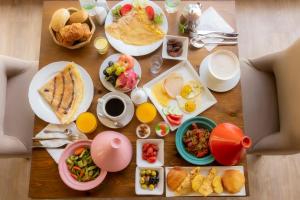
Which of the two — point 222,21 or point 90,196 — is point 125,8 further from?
point 90,196

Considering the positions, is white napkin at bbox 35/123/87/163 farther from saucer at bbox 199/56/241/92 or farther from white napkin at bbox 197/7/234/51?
white napkin at bbox 197/7/234/51

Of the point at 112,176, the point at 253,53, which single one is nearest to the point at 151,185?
the point at 112,176

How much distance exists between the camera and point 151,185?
45.5 inches

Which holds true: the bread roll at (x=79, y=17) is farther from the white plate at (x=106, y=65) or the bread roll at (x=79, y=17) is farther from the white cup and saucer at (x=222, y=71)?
the white cup and saucer at (x=222, y=71)

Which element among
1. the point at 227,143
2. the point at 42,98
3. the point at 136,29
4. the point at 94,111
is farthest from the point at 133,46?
the point at 227,143

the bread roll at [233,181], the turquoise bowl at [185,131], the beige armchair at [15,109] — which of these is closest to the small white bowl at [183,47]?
the turquoise bowl at [185,131]

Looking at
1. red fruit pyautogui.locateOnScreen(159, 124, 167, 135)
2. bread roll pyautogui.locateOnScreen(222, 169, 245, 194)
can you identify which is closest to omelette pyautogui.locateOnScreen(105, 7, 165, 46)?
red fruit pyautogui.locateOnScreen(159, 124, 167, 135)

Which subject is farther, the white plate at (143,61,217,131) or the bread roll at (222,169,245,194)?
the white plate at (143,61,217,131)

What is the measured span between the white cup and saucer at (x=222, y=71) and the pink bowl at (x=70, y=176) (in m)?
0.51

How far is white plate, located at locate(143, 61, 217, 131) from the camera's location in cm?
124

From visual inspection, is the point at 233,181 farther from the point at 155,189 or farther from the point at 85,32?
the point at 85,32

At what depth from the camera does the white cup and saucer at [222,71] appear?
4.04 ft

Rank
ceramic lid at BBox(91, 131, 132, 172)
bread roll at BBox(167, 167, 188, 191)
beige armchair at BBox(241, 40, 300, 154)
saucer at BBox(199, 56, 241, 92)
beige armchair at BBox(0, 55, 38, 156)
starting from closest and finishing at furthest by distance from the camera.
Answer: ceramic lid at BBox(91, 131, 132, 172), bread roll at BBox(167, 167, 188, 191), saucer at BBox(199, 56, 241, 92), beige armchair at BBox(241, 40, 300, 154), beige armchair at BBox(0, 55, 38, 156)

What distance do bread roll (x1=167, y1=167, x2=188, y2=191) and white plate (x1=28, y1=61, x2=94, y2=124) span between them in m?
0.40
